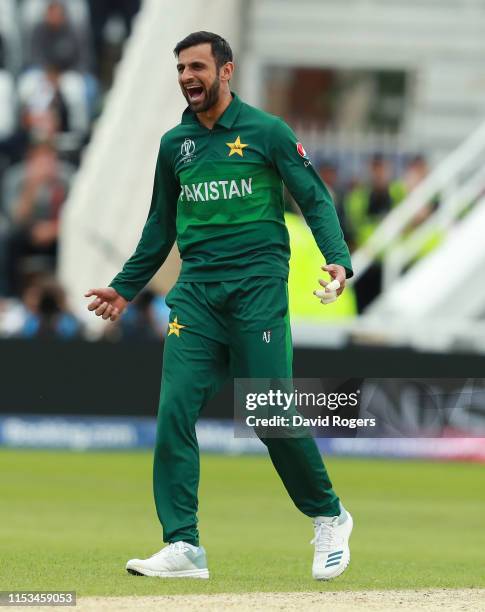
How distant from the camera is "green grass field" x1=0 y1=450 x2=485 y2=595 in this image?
7.60 metres

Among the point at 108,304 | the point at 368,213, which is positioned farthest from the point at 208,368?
the point at 368,213

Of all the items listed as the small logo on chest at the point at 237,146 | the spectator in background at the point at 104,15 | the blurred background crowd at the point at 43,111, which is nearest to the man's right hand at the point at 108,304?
the small logo on chest at the point at 237,146

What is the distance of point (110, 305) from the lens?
24.9ft

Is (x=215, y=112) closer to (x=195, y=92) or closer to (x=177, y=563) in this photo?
(x=195, y=92)

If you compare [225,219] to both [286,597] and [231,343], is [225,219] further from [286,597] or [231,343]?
[286,597]

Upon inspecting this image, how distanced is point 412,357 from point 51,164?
6.78 meters

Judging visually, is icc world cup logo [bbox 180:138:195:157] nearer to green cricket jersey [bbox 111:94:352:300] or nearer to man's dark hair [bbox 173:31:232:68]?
green cricket jersey [bbox 111:94:352:300]

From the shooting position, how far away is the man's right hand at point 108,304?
755cm

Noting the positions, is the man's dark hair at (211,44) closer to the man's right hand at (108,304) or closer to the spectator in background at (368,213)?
the man's right hand at (108,304)

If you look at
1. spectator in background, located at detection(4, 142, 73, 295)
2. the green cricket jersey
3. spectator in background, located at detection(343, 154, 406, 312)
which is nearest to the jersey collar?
the green cricket jersey

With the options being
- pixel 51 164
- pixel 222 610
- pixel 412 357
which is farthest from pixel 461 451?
pixel 222 610

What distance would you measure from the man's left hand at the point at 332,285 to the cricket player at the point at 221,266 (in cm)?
11

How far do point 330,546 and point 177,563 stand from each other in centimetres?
66

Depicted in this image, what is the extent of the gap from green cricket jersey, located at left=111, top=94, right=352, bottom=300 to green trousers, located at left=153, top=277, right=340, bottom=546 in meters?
0.09
